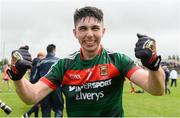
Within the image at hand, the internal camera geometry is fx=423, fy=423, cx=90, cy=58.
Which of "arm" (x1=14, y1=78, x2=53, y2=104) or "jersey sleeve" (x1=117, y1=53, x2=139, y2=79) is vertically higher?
"jersey sleeve" (x1=117, y1=53, x2=139, y2=79)

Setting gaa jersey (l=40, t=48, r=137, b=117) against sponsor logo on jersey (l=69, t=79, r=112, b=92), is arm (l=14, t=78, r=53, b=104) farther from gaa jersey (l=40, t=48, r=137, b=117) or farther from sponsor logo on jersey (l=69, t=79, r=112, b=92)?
sponsor logo on jersey (l=69, t=79, r=112, b=92)

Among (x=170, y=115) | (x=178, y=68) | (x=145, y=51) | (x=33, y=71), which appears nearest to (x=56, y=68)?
(x=145, y=51)

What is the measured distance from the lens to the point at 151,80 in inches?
169

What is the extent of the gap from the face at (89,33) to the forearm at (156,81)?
0.71 metres

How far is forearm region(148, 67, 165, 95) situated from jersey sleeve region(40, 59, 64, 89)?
1078 mm

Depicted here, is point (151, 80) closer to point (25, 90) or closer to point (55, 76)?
point (55, 76)

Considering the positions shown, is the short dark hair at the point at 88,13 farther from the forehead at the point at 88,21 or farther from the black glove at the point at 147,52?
the black glove at the point at 147,52

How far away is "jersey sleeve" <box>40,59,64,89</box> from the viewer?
15.9ft

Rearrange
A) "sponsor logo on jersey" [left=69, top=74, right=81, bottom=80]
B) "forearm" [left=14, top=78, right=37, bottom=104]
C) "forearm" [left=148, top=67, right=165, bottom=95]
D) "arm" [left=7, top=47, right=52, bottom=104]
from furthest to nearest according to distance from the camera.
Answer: "sponsor logo on jersey" [left=69, top=74, right=81, bottom=80]
"forearm" [left=14, top=78, right=37, bottom=104]
"arm" [left=7, top=47, right=52, bottom=104]
"forearm" [left=148, top=67, right=165, bottom=95]

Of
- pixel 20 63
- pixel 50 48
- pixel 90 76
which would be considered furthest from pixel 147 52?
pixel 50 48

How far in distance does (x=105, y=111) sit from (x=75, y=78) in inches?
19.6

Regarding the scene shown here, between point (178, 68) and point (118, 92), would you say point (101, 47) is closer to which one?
point (118, 92)

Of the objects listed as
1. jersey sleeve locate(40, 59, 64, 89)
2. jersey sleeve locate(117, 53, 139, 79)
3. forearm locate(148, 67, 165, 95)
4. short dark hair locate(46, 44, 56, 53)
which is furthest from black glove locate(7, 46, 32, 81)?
short dark hair locate(46, 44, 56, 53)

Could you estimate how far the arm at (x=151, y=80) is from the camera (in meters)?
4.22
